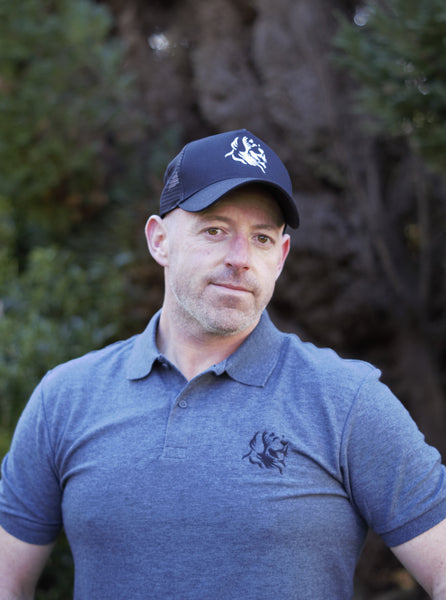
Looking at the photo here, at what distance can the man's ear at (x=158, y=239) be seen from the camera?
184 centimetres

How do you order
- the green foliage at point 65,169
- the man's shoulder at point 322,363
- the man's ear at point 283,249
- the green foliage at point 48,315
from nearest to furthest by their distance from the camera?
the man's shoulder at point 322,363, the man's ear at point 283,249, the green foliage at point 48,315, the green foliage at point 65,169

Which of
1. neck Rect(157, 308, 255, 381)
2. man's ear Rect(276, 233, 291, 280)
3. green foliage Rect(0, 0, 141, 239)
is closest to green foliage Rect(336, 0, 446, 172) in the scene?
man's ear Rect(276, 233, 291, 280)

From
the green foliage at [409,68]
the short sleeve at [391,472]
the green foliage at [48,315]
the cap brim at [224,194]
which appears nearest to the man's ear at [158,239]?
the cap brim at [224,194]

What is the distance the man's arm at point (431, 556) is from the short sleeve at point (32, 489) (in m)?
1.00

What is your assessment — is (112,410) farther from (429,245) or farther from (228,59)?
(228,59)

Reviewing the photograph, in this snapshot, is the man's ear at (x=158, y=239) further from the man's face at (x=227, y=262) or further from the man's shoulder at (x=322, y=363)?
the man's shoulder at (x=322, y=363)

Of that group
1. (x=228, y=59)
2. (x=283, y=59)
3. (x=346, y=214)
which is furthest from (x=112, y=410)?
(x=228, y=59)

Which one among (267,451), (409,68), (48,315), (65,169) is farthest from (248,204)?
(65,169)

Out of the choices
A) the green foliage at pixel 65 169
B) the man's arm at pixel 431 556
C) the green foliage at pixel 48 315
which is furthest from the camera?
the green foliage at pixel 65 169

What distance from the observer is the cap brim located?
163 cm

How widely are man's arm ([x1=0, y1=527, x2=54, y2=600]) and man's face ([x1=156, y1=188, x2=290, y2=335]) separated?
32.0 inches

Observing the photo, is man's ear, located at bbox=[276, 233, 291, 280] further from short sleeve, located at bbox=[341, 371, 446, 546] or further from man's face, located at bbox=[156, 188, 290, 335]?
short sleeve, located at bbox=[341, 371, 446, 546]

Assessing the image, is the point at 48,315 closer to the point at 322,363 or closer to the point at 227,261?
the point at 227,261

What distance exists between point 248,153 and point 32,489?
1.18 metres
